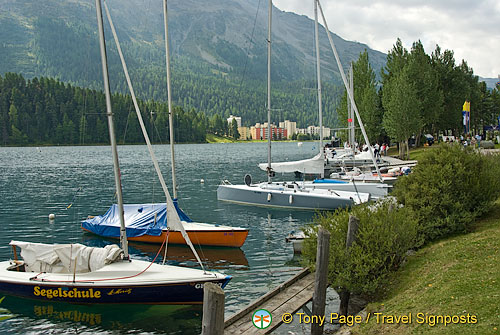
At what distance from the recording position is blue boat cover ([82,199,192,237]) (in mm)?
25062

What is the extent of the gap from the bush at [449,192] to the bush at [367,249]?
8.09 feet

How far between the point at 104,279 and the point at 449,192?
43.0 ft

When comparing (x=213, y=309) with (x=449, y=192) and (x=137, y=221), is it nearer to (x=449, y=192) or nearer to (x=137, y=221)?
(x=449, y=192)

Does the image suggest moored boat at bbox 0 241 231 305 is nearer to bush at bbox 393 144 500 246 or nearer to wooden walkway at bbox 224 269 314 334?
wooden walkway at bbox 224 269 314 334

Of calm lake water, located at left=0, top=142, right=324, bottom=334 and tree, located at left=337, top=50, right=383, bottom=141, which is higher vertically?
tree, located at left=337, top=50, right=383, bottom=141

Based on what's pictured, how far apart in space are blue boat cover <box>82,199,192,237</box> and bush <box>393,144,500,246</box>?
41.6 feet

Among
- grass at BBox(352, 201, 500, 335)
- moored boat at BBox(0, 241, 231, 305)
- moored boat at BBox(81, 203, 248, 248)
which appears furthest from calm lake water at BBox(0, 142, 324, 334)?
grass at BBox(352, 201, 500, 335)

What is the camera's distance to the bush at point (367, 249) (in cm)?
1308

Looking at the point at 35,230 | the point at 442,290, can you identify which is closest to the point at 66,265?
the point at 442,290

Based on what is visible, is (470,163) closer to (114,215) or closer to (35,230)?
(114,215)

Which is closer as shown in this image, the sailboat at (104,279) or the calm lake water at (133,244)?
the sailboat at (104,279)

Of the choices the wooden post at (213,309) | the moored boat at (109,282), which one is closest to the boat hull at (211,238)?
the moored boat at (109,282)

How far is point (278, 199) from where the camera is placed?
37.2 m

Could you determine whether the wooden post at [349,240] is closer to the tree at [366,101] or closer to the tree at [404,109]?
the tree at [404,109]
